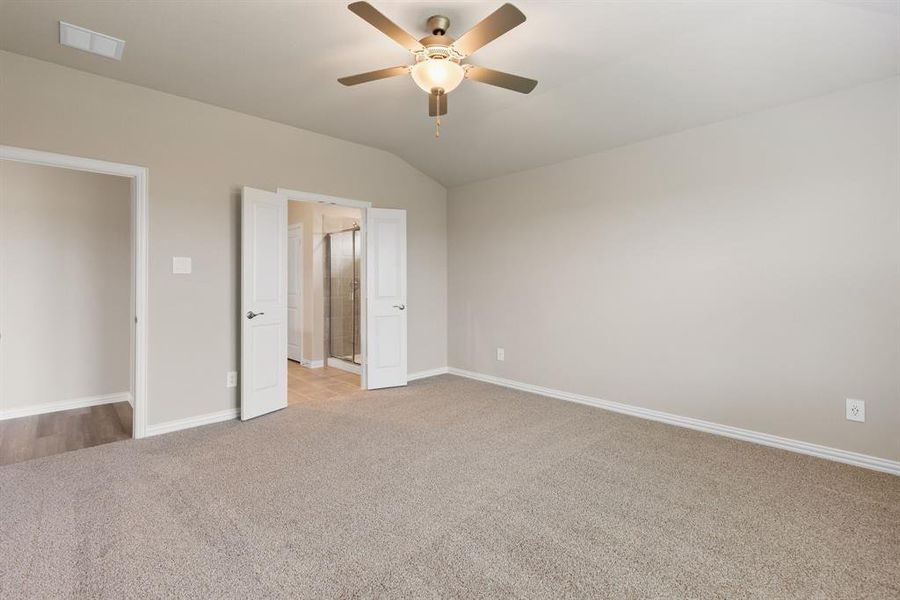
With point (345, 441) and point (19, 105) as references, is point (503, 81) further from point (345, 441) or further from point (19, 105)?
point (19, 105)

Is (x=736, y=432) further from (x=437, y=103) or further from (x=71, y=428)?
(x=71, y=428)

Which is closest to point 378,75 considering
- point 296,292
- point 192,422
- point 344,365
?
point 192,422

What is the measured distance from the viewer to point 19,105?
274 centimetres

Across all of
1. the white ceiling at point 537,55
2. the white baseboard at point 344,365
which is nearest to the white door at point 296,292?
the white baseboard at point 344,365

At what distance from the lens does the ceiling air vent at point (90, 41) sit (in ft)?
8.12

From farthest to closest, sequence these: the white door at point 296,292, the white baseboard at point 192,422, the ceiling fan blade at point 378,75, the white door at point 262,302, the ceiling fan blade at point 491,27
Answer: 1. the white door at point 296,292
2. the white door at point 262,302
3. the white baseboard at point 192,422
4. the ceiling fan blade at point 378,75
5. the ceiling fan blade at point 491,27

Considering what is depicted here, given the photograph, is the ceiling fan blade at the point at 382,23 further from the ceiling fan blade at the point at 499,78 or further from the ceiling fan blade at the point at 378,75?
the ceiling fan blade at the point at 499,78

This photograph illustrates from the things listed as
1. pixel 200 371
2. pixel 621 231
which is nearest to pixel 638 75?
pixel 621 231

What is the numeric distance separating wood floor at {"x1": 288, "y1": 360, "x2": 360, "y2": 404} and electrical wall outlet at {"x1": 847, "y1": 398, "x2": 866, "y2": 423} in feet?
13.4

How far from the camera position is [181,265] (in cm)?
339

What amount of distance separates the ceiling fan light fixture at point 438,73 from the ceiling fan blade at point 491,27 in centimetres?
12

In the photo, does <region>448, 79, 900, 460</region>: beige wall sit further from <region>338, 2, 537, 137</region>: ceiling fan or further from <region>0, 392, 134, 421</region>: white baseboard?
<region>0, 392, 134, 421</region>: white baseboard

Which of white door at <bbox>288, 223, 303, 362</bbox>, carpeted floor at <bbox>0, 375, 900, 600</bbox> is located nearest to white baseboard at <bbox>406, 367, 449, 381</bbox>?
carpeted floor at <bbox>0, 375, 900, 600</bbox>

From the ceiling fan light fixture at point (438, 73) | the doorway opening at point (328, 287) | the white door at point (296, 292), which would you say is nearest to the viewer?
the ceiling fan light fixture at point (438, 73)
